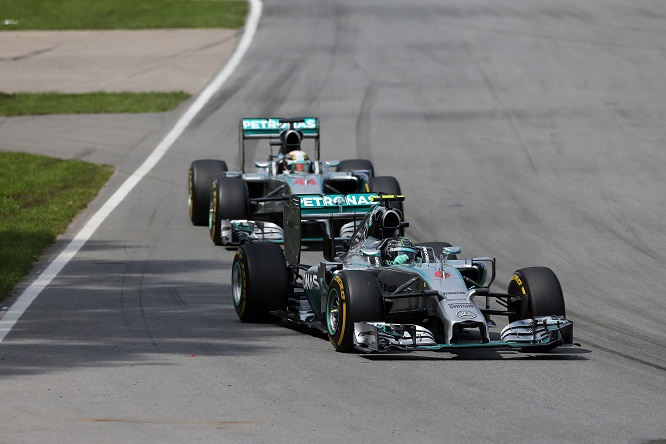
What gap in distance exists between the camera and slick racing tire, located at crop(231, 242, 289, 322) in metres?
14.3

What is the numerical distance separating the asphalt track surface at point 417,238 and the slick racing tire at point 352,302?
21 cm

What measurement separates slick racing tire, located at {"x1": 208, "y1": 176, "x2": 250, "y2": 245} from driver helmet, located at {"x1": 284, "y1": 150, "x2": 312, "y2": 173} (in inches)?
42.5

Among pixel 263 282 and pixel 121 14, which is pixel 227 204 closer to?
pixel 263 282

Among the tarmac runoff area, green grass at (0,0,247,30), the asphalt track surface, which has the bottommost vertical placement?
the asphalt track surface

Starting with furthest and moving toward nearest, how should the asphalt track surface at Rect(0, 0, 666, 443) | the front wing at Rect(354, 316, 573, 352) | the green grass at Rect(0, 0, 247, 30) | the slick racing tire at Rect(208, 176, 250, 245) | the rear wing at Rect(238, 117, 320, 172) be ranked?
the green grass at Rect(0, 0, 247, 30) < the rear wing at Rect(238, 117, 320, 172) < the slick racing tire at Rect(208, 176, 250, 245) < the front wing at Rect(354, 316, 573, 352) < the asphalt track surface at Rect(0, 0, 666, 443)

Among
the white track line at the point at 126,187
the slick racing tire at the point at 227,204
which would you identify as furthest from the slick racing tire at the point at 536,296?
the slick racing tire at the point at 227,204

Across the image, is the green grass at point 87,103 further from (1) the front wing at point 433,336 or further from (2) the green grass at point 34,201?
(1) the front wing at point 433,336

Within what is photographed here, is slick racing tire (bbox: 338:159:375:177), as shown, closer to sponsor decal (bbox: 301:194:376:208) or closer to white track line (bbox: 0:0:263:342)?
white track line (bbox: 0:0:263:342)

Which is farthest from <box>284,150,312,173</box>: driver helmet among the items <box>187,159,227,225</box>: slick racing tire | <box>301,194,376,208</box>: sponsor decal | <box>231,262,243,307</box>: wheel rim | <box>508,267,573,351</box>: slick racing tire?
<box>508,267,573,351</box>: slick racing tire

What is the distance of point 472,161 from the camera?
27.7m

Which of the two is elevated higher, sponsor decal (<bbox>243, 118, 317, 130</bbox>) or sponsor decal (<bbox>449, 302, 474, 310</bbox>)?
sponsor decal (<bbox>243, 118, 317, 130</bbox>)

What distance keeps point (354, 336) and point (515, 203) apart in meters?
11.6

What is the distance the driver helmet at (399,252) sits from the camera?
44.8ft

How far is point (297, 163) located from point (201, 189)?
5.80ft
